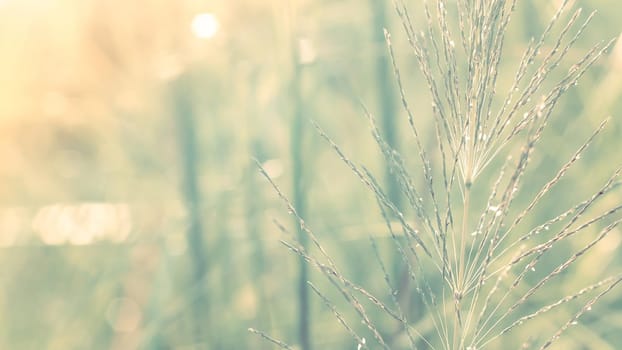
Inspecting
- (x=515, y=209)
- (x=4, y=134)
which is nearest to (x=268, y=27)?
(x=515, y=209)

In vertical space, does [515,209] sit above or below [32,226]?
below

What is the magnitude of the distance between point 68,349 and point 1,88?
0.86 m

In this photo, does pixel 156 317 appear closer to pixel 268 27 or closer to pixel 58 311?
pixel 58 311

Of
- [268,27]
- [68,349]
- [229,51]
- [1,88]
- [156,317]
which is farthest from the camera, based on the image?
[1,88]

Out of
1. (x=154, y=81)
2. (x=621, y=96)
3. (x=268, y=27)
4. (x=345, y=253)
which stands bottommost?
(x=345, y=253)

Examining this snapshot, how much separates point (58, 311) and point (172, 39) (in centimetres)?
51

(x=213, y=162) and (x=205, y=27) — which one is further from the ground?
(x=205, y=27)

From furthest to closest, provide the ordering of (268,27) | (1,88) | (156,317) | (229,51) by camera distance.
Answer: (1,88)
(268,27)
(229,51)
(156,317)

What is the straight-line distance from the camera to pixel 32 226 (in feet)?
5.73

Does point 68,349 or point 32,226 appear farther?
point 32,226

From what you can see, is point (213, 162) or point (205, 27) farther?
point (213, 162)

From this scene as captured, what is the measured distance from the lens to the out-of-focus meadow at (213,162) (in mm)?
1250

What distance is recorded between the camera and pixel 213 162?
1.60 m

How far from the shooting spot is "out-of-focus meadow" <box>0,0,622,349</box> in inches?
49.2
